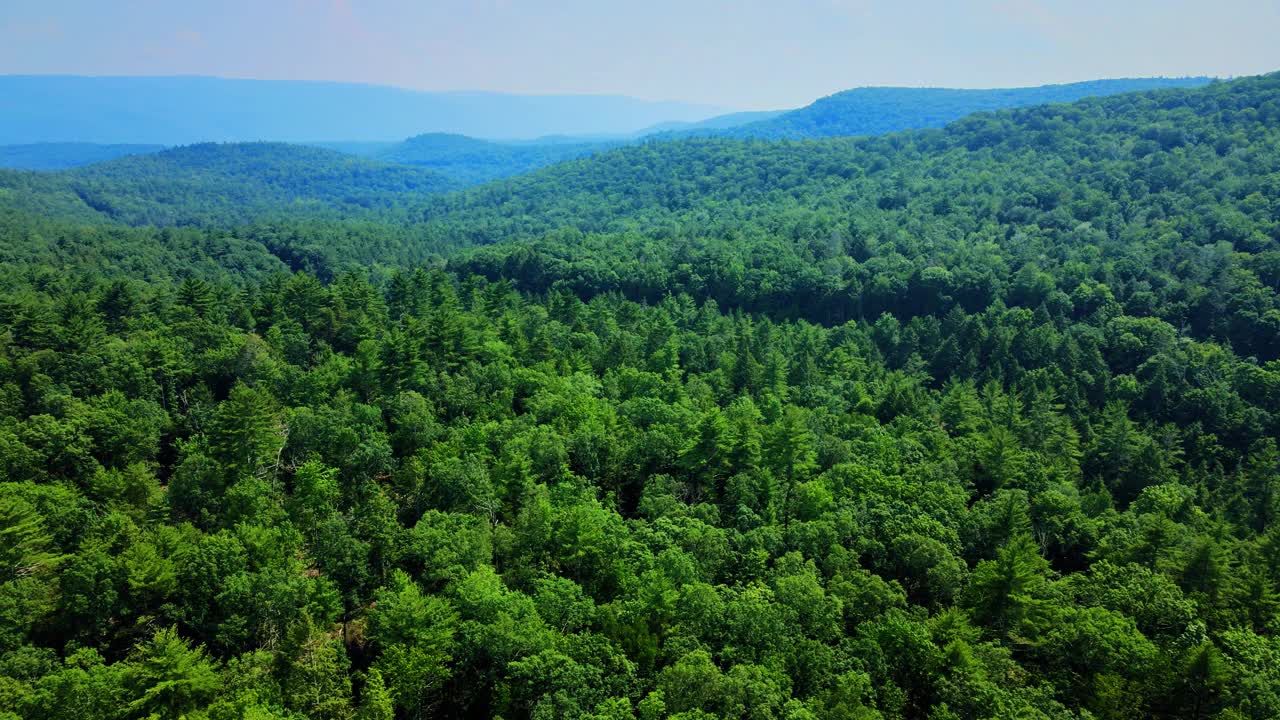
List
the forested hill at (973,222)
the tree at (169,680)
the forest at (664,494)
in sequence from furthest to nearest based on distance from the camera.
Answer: the forested hill at (973,222) → the forest at (664,494) → the tree at (169,680)

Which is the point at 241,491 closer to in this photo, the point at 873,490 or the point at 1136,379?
the point at 873,490

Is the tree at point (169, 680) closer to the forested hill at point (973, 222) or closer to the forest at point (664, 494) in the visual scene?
the forest at point (664, 494)

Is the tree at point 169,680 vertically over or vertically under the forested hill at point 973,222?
under

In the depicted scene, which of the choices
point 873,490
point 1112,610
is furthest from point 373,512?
point 1112,610

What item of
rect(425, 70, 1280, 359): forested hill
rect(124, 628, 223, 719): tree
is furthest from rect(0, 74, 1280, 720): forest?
rect(425, 70, 1280, 359): forested hill

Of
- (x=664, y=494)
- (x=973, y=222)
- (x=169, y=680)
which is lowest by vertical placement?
(x=664, y=494)

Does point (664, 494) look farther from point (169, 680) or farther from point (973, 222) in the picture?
point (973, 222)

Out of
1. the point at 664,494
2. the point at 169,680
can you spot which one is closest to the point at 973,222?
the point at 664,494

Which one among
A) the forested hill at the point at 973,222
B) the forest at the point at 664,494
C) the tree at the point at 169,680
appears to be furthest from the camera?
the forested hill at the point at 973,222

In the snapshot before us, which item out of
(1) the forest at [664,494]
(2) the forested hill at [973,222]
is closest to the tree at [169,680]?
(1) the forest at [664,494]
